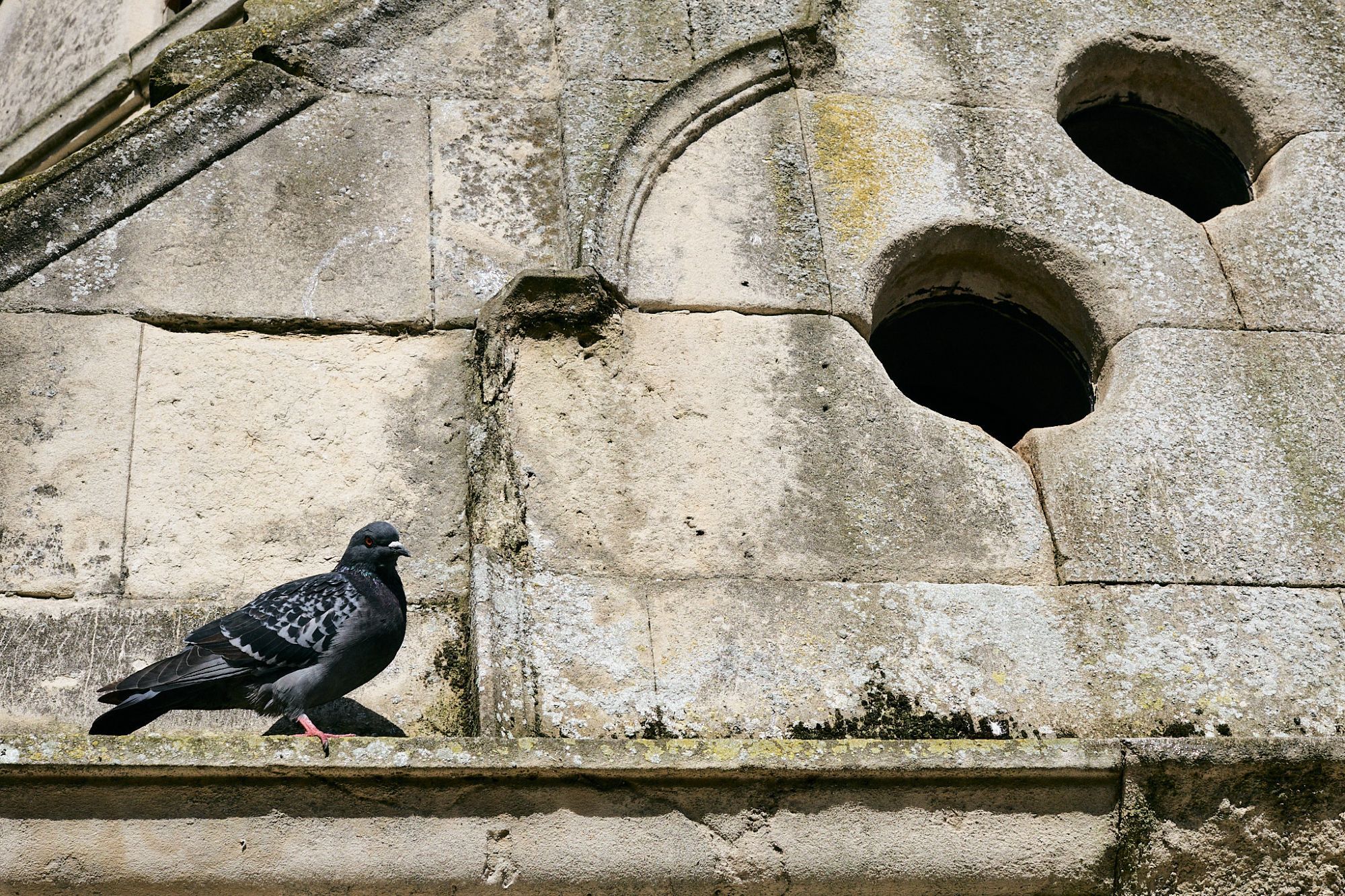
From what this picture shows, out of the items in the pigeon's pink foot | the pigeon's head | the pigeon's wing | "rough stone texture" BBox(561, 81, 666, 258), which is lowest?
the pigeon's pink foot

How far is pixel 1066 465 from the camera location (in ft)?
15.6

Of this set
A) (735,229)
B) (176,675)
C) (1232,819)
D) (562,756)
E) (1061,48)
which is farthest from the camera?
(1061,48)

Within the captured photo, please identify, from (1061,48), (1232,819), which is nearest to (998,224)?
(1061,48)

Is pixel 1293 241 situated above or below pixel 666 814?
above

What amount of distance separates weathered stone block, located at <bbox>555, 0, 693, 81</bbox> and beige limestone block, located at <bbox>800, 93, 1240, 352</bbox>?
0.52 meters

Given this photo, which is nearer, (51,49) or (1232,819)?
(1232,819)

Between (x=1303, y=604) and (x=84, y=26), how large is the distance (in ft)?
20.6

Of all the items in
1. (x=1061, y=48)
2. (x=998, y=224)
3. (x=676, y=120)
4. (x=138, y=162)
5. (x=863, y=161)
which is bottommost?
(x=138, y=162)

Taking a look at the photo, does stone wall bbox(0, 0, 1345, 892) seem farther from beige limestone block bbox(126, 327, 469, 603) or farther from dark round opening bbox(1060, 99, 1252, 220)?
dark round opening bbox(1060, 99, 1252, 220)

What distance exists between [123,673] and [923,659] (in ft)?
6.99

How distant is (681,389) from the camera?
15.6 feet

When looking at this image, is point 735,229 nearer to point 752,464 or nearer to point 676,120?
point 676,120

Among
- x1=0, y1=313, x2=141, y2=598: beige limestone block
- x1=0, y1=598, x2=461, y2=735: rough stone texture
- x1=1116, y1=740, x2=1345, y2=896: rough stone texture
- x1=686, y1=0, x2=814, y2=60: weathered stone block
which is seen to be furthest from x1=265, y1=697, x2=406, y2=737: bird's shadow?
x1=686, y1=0, x2=814, y2=60: weathered stone block

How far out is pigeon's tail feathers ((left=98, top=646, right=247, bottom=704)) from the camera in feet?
12.3
